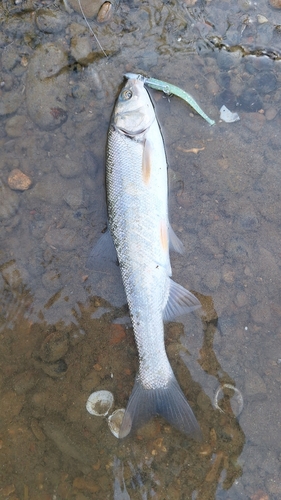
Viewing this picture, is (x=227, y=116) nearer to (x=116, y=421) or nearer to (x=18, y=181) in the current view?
(x=18, y=181)

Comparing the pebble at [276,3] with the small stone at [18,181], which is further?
the small stone at [18,181]

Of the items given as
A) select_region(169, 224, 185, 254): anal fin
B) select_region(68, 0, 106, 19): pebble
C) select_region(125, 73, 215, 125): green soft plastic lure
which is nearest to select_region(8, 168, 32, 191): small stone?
select_region(125, 73, 215, 125): green soft plastic lure

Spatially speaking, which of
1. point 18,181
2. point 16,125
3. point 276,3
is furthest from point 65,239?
point 276,3

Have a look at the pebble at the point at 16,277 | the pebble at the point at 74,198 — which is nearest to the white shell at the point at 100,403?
the pebble at the point at 16,277

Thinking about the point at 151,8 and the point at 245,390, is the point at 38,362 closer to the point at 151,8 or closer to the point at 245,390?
the point at 245,390

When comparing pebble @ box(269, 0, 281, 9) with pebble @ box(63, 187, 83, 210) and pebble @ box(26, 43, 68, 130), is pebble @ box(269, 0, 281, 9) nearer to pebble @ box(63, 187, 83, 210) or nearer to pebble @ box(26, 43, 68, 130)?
pebble @ box(26, 43, 68, 130)

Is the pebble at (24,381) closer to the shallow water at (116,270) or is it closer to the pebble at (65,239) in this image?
the shallow water at (116,270)
